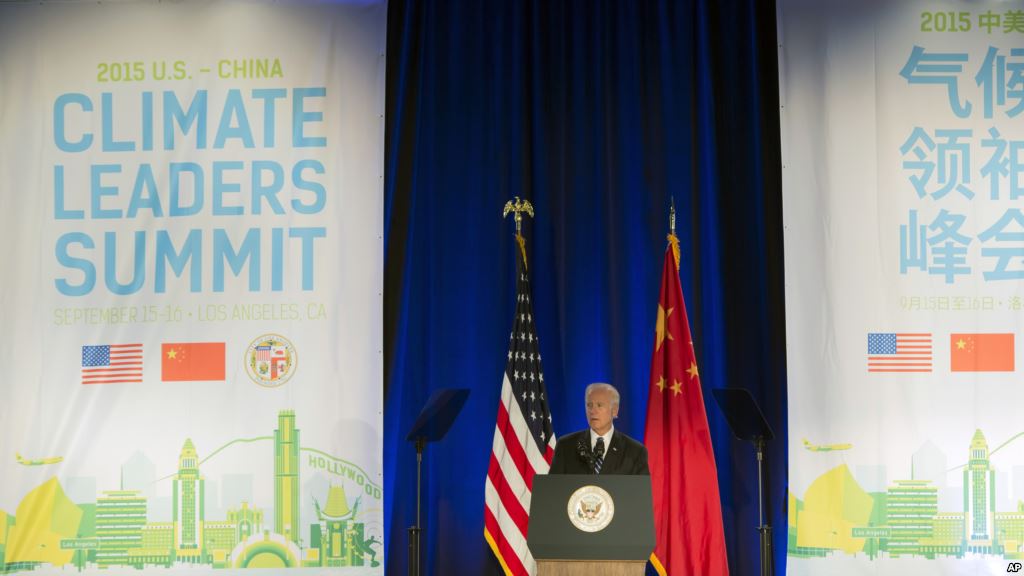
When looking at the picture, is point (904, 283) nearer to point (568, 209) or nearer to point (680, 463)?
point (680, 463)

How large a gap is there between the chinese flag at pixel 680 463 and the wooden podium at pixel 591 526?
1.59 m

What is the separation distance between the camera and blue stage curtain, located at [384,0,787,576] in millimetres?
6109

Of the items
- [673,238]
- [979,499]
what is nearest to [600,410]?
[673,238]

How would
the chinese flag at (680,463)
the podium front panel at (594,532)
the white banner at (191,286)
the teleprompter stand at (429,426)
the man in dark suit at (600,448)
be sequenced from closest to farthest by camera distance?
the podium front panel at (594,532), the man in dark suit at (600,448), the teleprompter stand at (429,426), the chinese flag at (680,463), the white banner at (191,286)

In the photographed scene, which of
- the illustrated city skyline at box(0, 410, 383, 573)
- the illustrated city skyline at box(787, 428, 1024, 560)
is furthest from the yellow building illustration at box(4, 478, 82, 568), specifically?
the illustrated city skyline at box(787, 428, 1024, 560)

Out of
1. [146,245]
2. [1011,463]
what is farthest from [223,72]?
[1011,463]

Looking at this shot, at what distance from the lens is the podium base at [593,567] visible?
4.03 metres

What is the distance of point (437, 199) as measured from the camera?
625 centimetres

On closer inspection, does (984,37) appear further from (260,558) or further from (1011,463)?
(260,558)

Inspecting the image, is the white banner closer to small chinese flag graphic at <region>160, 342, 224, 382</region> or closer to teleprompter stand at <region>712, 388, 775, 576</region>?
small chinese flag graphic at <region>160, 342, 224, 382</region>

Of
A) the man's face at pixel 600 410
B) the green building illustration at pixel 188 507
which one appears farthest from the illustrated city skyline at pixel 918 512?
the green building illustration at pixel 188 507

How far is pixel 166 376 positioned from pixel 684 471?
3.21 meters

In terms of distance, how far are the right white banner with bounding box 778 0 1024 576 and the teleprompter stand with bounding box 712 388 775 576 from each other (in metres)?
0.80

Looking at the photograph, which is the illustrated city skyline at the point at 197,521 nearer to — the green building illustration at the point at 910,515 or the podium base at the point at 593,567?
the podium base at the point at 593,567
